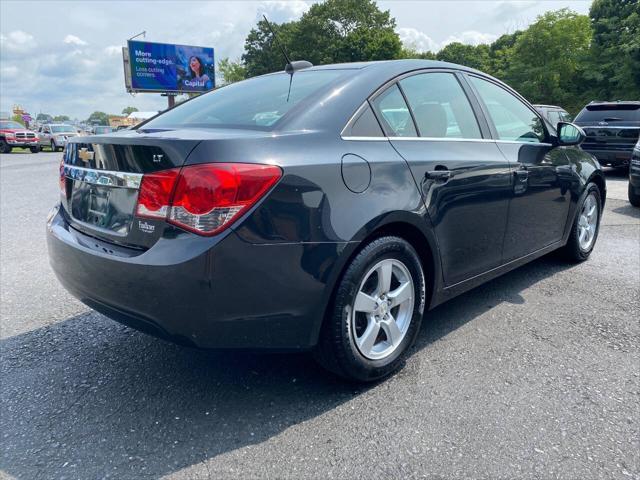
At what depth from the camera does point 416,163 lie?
2.65 m

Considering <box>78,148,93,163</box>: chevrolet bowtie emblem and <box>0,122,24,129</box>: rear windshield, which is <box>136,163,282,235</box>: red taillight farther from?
<box>0,122,24,129</box>: rear windshield

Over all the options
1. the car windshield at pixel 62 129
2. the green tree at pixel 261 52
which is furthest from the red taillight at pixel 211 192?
the green tree at pixel 261 52

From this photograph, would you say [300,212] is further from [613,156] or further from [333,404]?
[613,156]

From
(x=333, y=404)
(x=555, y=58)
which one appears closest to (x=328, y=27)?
(x=555, y=58)

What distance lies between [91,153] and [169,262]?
2.79 feet

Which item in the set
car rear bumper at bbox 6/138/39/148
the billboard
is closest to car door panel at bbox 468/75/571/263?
car rear bumper at bbox 6/138/39/148

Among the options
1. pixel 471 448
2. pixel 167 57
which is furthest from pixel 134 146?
pixel 167 57

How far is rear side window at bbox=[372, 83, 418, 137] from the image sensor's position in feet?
8.64

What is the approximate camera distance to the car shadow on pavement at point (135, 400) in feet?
6.75

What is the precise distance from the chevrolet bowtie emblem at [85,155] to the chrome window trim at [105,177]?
45 millimetres

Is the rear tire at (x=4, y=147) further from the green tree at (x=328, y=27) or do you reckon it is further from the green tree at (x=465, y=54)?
the green tree at (x=465, y=54)

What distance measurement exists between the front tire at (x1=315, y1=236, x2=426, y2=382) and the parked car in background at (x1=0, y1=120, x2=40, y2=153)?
2962 cm

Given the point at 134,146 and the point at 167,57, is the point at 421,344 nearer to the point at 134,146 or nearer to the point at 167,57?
the point at 134,146

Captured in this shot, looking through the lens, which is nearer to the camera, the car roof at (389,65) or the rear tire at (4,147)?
the car roof at (389,65)
